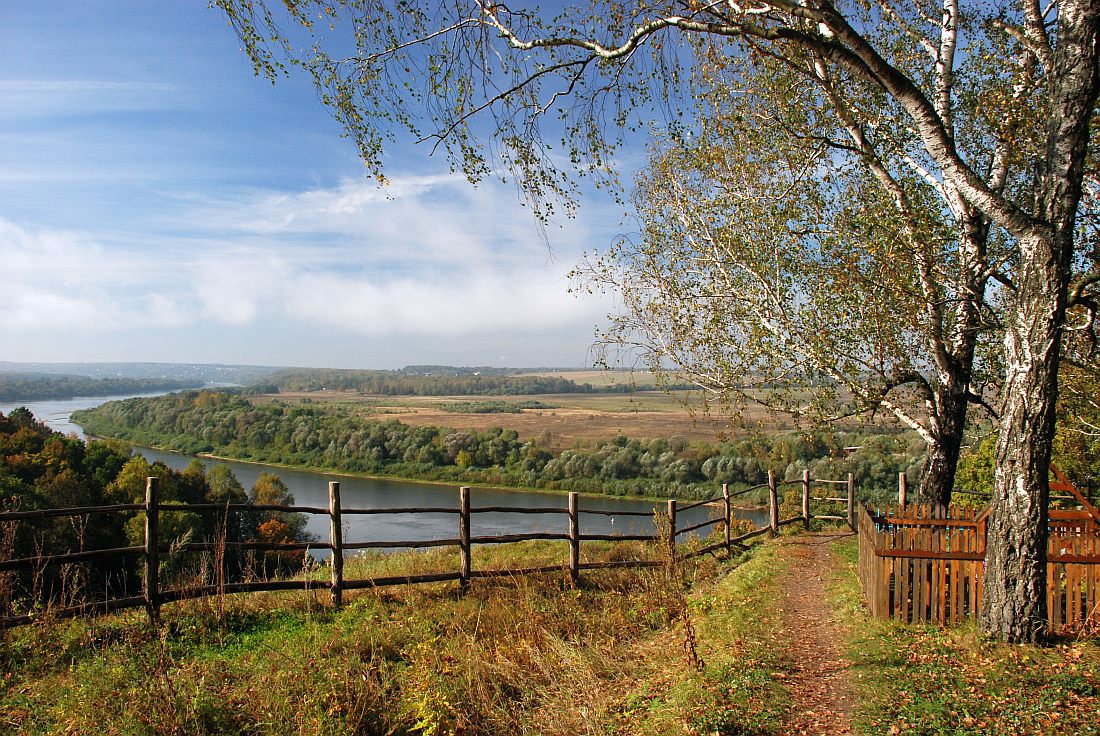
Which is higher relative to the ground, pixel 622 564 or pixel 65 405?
pixel 622 564

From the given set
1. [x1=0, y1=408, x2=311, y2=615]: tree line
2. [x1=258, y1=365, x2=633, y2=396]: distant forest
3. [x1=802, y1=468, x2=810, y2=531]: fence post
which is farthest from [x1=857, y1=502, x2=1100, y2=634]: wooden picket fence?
[x1=258, y1=365, x2=633, y2=396]: distant forest

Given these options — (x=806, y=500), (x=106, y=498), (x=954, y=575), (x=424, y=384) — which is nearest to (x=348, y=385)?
(x=424, y=384)

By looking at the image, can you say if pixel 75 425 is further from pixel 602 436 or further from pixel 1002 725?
pixel 1002 725

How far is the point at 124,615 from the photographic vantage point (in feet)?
23.9

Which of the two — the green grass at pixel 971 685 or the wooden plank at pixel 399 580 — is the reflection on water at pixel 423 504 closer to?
the wooden plank at pixel 399 580

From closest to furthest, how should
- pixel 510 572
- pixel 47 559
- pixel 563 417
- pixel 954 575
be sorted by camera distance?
pixel 954 575 → pixel 47 559 → pixel 510 572 → pixel 563 417

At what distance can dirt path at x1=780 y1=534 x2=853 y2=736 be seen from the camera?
14.3 ft

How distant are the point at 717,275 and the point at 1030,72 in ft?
14.6

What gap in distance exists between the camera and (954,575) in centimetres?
626

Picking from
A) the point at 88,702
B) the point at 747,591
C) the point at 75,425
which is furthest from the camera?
the point at 75,425

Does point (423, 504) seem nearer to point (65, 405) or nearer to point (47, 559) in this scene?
point (47, 559)

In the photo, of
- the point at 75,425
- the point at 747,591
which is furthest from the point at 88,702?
the point at 75,425

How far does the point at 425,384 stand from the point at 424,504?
97.0 m

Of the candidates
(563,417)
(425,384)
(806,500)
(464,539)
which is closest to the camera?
(464,539)
